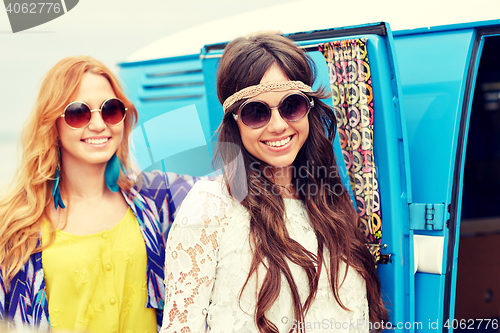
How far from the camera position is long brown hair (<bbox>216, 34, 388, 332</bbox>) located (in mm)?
1437

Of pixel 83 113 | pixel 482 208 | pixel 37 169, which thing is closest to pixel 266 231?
pixel 83 113

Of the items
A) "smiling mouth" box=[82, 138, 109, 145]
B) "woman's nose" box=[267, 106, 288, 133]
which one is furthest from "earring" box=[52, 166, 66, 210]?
"woman's nose" box=[267, 106, 288, 133]

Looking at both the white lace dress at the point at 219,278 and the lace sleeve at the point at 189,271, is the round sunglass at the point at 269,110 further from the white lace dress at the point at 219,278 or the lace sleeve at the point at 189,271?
the lace sleeve at the point at 189,271

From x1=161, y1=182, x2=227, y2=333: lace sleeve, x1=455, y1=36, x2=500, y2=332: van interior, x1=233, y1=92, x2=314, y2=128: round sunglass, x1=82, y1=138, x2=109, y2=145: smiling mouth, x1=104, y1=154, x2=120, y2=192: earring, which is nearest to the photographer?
x1=161, y1=182, x2=227, y2=333: lace sleeve

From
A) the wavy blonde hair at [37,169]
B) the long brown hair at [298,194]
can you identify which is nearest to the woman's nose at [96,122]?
the wavy blonde hair at [37,169]

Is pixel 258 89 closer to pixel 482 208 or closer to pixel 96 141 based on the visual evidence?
pixel 96 141

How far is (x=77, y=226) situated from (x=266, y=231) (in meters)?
0.75

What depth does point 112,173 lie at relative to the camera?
5.67 feet

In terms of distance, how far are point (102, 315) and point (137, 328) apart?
0.16 m

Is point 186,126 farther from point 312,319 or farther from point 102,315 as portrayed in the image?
point 312,319

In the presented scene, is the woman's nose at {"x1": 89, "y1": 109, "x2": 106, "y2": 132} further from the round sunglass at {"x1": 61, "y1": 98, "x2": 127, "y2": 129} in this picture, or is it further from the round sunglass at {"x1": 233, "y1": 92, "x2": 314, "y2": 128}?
the round sunglass at {"x1": 233, "y1": 92, "x2": 314, "y2": 128}

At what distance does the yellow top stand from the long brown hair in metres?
0.51

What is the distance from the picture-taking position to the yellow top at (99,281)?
152 cm

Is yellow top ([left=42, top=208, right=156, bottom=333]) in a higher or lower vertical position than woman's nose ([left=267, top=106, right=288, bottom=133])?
lower
